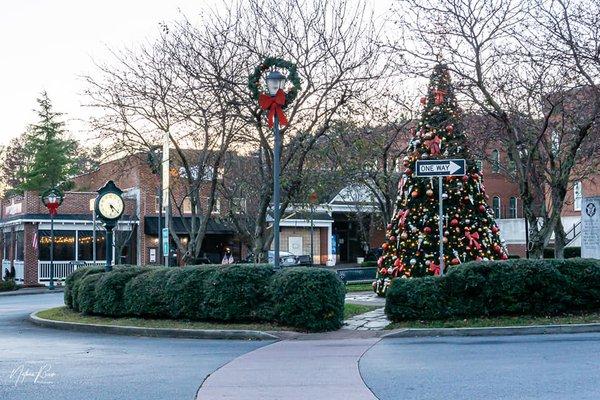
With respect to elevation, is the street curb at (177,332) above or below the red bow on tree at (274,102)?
below

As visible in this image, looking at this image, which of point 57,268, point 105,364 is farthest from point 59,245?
point 105,364

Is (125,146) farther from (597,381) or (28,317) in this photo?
(597,381)

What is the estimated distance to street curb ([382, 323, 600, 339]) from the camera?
1448 cm

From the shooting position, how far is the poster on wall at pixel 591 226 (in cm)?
2188

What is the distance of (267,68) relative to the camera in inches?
769

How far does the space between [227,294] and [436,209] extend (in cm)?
675

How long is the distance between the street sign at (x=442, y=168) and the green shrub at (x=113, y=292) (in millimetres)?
7164

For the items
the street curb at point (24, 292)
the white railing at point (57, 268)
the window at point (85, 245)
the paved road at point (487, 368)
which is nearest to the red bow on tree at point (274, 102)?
the paved road at point (487, 368)

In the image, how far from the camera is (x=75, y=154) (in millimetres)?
76500

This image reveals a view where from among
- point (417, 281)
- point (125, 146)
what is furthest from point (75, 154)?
point (417, 281)

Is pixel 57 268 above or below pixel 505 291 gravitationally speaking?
below

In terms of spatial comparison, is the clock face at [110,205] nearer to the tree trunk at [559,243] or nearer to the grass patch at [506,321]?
the grass patch at [506,321]

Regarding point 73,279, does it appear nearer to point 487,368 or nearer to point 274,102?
point 274,102

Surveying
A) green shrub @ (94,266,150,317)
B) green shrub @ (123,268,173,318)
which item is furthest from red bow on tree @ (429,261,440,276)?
green shrub @ (94,266,150,317)
